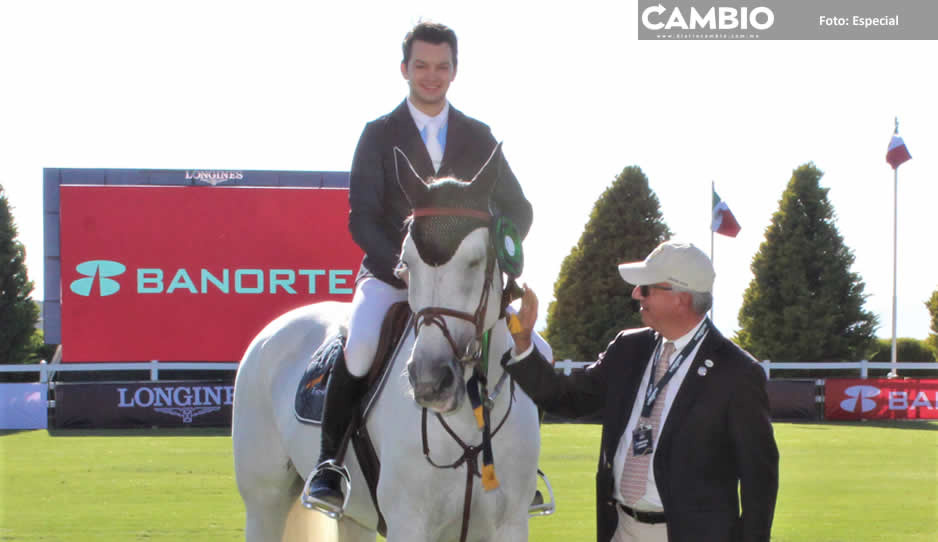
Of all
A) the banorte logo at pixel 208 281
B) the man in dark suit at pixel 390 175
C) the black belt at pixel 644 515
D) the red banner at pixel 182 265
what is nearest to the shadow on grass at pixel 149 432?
the red banner at pixel 182 265

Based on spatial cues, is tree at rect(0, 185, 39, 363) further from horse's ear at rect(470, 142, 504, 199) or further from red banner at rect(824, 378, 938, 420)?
horse's ear at rect(470, 142, 504, 199)

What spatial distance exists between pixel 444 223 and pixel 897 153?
2571 cm

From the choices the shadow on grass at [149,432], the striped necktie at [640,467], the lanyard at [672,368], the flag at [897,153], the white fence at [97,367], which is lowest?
the shadow on grass at [149,432]

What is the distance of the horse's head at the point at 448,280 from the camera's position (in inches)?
122

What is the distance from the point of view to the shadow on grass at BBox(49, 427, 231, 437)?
55.6 ft

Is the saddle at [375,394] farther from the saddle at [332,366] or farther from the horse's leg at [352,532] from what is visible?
the horse's leg at [352,532]

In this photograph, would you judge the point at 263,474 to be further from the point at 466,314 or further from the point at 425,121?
the point at 466,314

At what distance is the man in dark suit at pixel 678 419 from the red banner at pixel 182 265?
19871 millimetres

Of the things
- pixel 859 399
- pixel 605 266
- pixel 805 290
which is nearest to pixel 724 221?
pixel 605 266

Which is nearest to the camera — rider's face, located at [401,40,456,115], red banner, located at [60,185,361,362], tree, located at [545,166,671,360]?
rider's face, located at [401,40,456,115]

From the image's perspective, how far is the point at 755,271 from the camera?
2814 cm

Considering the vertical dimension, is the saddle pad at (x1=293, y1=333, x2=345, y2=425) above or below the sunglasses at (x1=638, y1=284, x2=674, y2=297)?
below

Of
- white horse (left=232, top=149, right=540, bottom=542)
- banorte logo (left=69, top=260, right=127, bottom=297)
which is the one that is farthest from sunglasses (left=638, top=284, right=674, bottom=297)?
banorte logo (left=69, top=260, right=127, bottom=297)

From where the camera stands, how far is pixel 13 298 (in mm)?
28406
